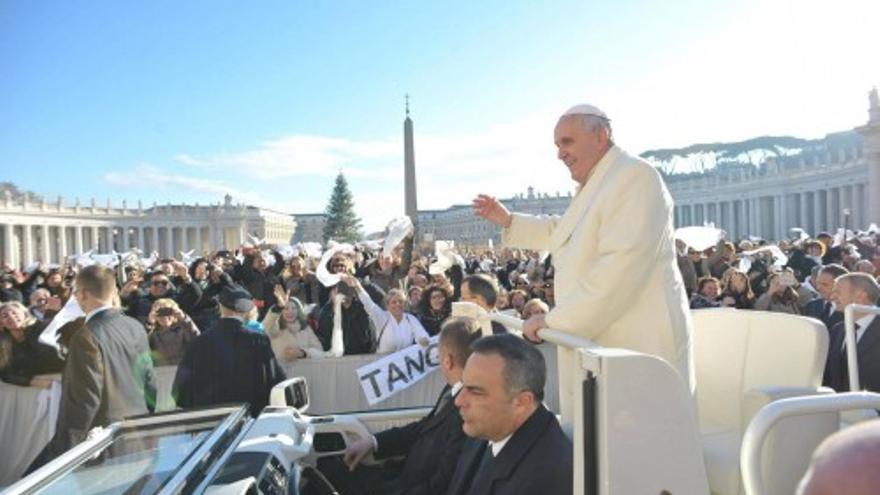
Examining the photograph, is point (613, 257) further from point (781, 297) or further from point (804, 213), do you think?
point (804, 213)

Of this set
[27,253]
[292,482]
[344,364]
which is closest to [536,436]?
[292,482]

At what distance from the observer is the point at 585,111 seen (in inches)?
140

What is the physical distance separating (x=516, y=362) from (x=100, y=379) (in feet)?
11.6

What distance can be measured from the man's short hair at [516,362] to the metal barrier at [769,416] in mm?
986

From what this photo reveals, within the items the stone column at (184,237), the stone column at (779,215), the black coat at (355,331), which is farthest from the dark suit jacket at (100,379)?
the stone column at (184,237)

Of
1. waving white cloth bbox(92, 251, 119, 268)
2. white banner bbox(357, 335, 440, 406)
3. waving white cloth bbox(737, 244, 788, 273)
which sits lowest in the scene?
white banner bbox(357, 335, 440, 406)

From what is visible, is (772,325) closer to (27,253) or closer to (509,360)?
(509,360)

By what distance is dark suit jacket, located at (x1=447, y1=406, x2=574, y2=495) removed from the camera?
278 centimetres

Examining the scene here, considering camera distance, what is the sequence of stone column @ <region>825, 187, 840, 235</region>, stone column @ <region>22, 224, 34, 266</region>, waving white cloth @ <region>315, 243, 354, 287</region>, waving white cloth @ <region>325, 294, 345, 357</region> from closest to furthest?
waving white cloth @ <region>325, 294, 345, 357</region>
waving white cloth @ <region>315, 243, 354, 287</region>
stone column @ <region>825, 187, 840, 235</region>
stone column @ <region>22, 224, 34, 266</region>

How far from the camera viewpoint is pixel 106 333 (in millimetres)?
5293

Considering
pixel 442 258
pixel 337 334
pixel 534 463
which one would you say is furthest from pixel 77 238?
pixel 534 463

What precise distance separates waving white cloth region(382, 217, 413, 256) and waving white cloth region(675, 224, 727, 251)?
5.24 m

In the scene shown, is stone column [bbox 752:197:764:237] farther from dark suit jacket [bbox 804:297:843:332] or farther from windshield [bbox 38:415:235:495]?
windshield [bbox 38:415:235:495]

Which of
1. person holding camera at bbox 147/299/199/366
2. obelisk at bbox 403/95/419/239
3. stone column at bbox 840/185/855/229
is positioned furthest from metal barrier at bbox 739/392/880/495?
stone column at bbox 840/185/855/229
